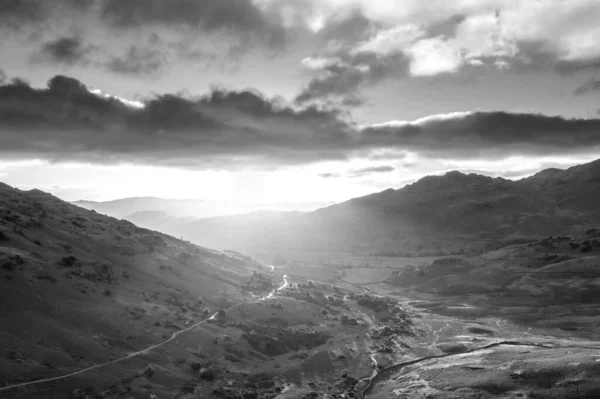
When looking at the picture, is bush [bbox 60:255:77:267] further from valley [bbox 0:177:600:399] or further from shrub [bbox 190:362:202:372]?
shrub [bbox 190:362:202:372]

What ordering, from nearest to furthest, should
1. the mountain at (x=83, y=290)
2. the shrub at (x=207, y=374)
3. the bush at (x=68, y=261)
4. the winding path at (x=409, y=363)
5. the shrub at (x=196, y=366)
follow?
1. the mountain at (x=83, y=290)
2. the shrub at (x=207, y=374)
3. the shrub at (x=196, y=366)
4. the winding path at (x=409, y=363)
5. the bush at (x=68, y=261)

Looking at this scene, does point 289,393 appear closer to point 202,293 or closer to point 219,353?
point 219,353

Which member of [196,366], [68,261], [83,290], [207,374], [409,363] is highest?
[68,261]

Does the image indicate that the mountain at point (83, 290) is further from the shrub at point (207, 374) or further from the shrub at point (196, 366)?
the shrub at point (207, 374)

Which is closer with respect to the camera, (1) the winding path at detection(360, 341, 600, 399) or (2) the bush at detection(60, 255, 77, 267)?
(1) the winding path at detection(360, 341, 600, 399)

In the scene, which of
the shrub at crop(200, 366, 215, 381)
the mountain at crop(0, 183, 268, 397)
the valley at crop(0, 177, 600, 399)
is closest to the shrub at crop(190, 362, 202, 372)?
the valley at crop(0, 177, 600, 399)

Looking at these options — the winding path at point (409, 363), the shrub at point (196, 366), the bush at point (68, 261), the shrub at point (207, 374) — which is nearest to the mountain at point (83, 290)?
the bush at point (68, 261)

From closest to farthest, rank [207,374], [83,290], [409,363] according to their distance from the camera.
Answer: [207,374] → [83,290] → [409,363]

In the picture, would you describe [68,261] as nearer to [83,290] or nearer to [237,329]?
[83,290]

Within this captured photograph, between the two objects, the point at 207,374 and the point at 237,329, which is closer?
the point at 207,374

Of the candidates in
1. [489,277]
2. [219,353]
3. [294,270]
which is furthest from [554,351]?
[294,270]

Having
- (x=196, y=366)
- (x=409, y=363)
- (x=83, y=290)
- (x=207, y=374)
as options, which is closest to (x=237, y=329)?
(x=196, y=366)
